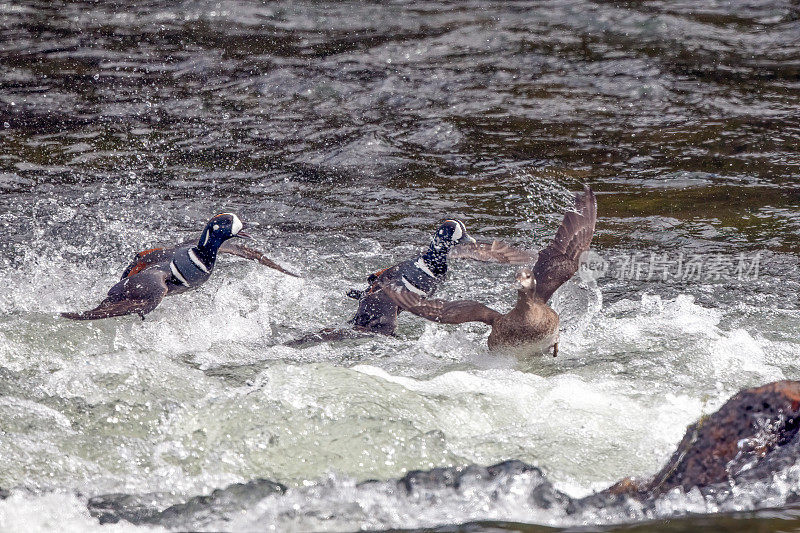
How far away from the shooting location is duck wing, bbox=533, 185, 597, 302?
21.2ft

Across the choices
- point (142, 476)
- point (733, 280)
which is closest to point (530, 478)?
point (142, 476)

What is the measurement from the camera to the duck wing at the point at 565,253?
647cm

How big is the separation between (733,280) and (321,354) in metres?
3.27

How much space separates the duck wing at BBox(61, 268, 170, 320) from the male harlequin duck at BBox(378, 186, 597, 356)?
5.15 ft

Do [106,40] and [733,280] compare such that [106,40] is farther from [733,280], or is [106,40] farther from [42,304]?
[733,280]

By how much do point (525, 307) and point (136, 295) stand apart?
2693 mm

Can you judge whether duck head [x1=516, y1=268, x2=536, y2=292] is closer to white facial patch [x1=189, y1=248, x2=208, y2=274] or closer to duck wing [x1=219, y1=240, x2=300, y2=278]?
duck wing [x1=219, y1=240, x2=300, y2=278]

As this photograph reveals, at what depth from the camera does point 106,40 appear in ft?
40.1

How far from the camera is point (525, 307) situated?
6148 mm

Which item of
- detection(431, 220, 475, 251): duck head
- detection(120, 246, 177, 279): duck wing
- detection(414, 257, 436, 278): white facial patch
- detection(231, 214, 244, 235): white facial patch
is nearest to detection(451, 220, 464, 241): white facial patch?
detection(431, 220, 475, 251): duck head

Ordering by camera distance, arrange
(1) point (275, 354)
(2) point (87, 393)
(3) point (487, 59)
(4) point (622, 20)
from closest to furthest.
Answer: (2) point (87, 393), (1) point (275, 354), (3) point (487, 59), (4) point (622, 20)

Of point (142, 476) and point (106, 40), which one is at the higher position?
point (106, 40)

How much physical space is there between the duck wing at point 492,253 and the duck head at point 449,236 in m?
0.40

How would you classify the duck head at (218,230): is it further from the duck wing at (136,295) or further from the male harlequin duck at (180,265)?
the duck wing at (136,295)
